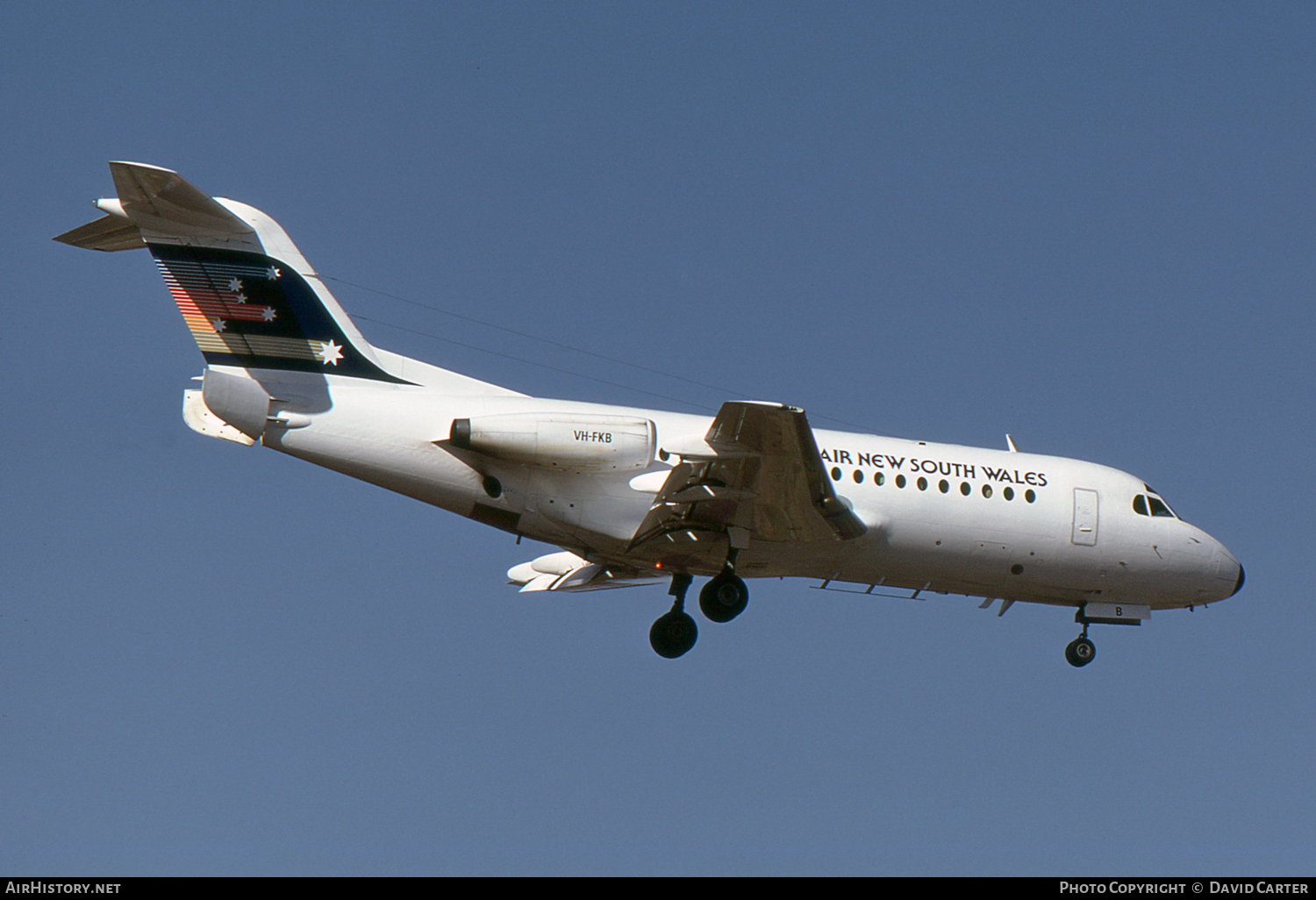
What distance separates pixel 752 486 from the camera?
17859 millimetres

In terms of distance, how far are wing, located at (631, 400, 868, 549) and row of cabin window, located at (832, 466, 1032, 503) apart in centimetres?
78

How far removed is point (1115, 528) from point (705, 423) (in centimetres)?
709

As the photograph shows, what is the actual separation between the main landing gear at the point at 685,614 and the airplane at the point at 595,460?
0.03m

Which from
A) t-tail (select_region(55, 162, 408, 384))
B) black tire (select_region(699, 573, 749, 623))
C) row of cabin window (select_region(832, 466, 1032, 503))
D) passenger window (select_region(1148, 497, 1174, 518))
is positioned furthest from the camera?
passenger window (select_region(1148, 497, 1174, 518))

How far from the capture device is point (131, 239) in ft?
57.3

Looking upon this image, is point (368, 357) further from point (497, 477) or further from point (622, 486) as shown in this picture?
point (622, 486)

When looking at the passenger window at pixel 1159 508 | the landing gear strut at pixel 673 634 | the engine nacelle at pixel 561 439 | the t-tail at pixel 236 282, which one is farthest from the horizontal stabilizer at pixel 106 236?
the passenger window at pixel 1159 508

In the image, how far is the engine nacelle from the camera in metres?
17.3

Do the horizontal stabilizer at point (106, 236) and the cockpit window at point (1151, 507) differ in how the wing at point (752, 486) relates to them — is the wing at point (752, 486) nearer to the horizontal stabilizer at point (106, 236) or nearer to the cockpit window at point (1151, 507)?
the cockpit window at point (1151, 507)

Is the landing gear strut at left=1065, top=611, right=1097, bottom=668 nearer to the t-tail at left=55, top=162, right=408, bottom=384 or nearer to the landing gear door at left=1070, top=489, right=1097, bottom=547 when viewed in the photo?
the landing gear door at left=1070, top=489, right=1097, bottom=547

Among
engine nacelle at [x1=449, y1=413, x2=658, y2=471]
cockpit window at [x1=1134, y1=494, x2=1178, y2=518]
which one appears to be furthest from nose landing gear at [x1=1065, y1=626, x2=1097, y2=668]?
engine nacelle at [x1=449, y1=413, x2=658, y2=471]

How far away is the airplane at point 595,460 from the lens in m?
17.4

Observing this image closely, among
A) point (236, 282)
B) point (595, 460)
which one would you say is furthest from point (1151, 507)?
point (236, 282)
